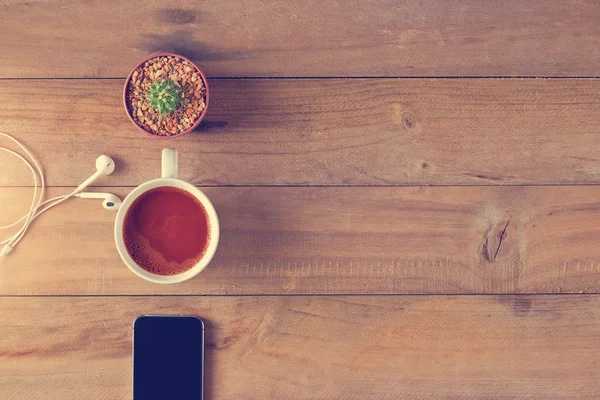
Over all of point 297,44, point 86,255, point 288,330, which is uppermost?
point 297,44

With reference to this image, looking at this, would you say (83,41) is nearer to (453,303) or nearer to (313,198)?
(313,198)

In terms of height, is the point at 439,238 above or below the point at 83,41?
below

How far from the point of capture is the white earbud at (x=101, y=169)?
72 cm

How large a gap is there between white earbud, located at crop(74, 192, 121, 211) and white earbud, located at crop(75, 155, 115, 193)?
10 mm

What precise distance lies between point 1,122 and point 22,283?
221mm

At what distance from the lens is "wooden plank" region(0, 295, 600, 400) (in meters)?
0.75

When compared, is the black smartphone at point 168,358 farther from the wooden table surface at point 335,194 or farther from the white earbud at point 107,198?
the white earbud at point 107,198

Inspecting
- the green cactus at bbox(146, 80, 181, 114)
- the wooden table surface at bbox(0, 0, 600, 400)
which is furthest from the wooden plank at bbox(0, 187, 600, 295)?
the green cactus at bbox(146, 80, 181, 114)

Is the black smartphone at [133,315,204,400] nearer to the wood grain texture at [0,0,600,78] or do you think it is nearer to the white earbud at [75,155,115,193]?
the white earbud at [75,155,115,193]

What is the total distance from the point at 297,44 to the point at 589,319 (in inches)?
22.0

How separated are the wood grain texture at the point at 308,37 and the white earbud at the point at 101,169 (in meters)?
0.12

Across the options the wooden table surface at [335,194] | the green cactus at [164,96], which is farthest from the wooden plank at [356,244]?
the green cactus at [164,96]

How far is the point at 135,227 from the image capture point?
715 mm

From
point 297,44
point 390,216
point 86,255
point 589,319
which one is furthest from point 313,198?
point 589,319
